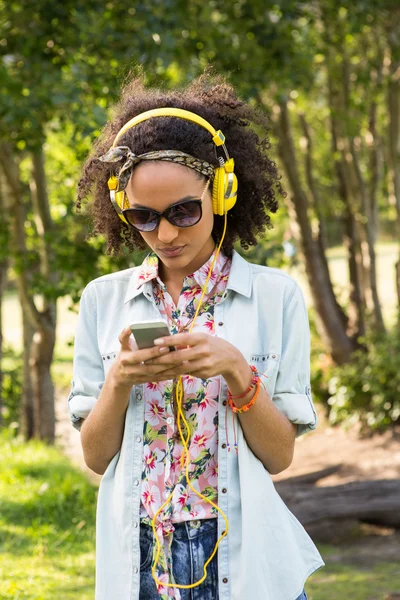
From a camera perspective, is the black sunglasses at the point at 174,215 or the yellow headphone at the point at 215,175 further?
the yellow headphone at the point at 215,175

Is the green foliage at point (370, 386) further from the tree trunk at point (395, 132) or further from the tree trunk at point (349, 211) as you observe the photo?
the tree trunk at point (395, 132)

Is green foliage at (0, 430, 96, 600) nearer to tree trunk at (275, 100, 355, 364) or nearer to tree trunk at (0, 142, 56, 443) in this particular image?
tree trunk at (0, 142, 56, 443)

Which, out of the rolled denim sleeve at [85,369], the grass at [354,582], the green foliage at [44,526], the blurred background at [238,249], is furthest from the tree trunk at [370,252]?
the rolled denim sleeve at [85,369]

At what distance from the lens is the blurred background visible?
18.1 feet

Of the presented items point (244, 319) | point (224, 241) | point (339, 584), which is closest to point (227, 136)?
point (224, 241)

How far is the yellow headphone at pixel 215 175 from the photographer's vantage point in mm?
2129

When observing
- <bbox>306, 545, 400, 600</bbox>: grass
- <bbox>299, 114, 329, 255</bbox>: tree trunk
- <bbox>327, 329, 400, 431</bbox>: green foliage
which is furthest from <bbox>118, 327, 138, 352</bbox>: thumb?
<bbox>299, 114, 329, 255</bbox>: tree trunk

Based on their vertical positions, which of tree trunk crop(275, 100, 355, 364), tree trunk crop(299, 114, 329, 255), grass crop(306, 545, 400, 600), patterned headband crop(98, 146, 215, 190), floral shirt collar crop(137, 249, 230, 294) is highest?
tree trunk crop(299, 114, 329, 255)

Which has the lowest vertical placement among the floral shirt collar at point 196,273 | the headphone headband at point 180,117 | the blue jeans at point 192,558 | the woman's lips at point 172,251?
the blue jeans at point 192,558

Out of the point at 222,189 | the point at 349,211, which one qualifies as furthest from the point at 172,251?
the point at 349,211

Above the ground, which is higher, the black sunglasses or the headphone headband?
the headphone headband

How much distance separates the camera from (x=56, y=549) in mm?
5195

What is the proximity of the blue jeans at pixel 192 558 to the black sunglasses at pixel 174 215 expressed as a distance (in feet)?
2.40

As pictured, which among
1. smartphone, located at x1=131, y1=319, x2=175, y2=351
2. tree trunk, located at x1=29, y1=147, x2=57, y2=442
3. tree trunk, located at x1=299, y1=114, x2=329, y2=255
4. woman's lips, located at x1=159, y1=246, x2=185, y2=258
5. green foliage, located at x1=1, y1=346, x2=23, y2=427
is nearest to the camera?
smartphone, located at x1=131, y1=319, x2=175, y2=351
